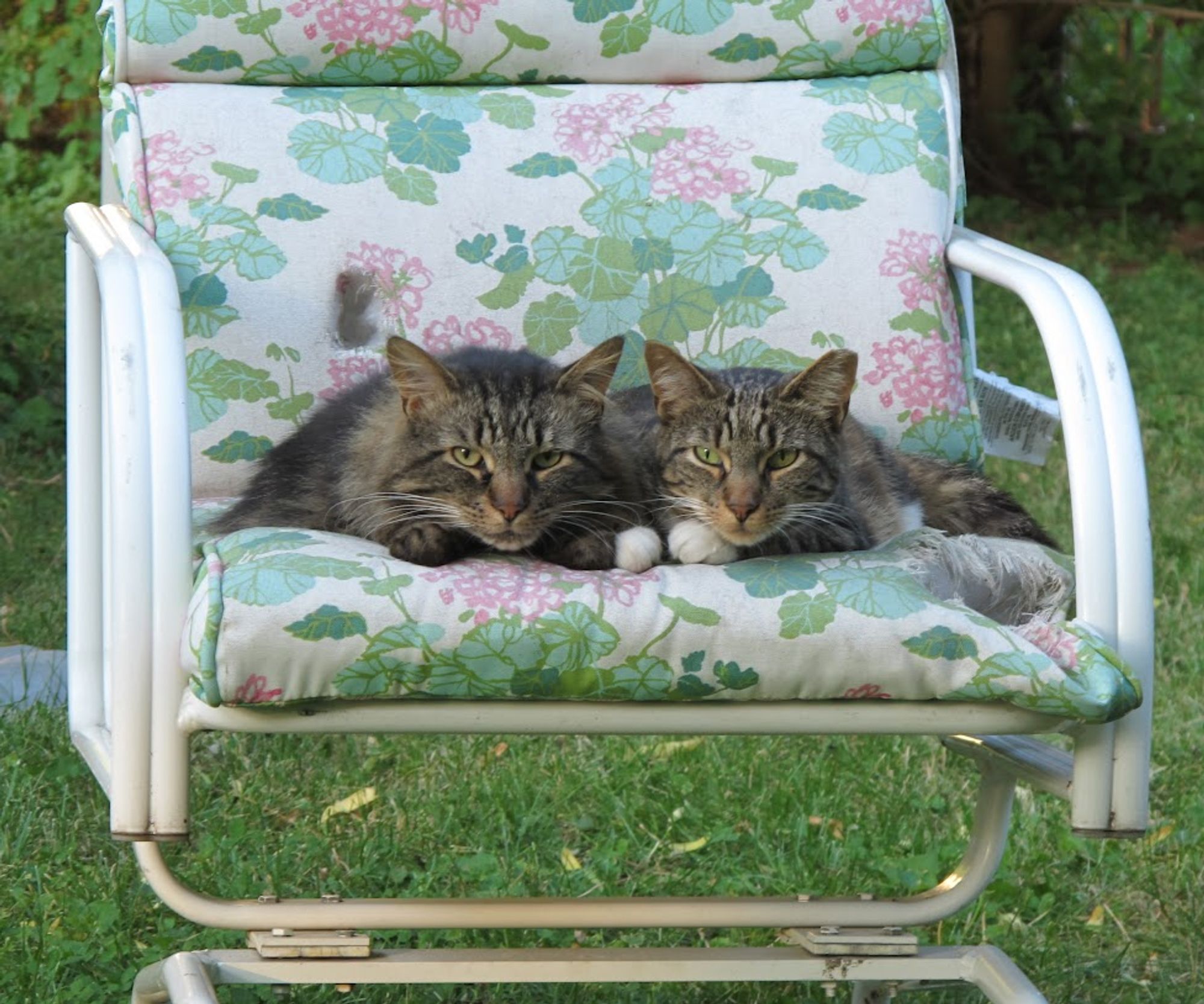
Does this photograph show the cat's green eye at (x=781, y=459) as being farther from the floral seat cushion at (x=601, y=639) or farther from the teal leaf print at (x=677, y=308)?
the teal leaf print at (x=677, y=308)

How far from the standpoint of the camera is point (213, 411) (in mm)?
2287

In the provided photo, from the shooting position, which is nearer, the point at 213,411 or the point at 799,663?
the point at 799,663

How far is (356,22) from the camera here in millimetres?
2488

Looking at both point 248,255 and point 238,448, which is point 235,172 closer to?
point 248,255

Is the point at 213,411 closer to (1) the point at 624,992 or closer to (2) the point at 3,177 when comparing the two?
(1) the point at 624,992

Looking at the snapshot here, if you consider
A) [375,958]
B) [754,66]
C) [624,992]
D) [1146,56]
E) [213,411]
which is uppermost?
[1146,56]

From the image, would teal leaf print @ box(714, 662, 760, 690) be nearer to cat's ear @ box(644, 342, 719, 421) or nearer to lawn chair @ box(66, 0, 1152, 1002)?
lawn chair @ box(66, 0, 1152, 1002)

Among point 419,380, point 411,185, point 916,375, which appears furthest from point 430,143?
point 916,375

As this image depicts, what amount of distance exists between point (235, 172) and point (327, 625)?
3.32ft

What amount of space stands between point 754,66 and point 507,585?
3.98 ft

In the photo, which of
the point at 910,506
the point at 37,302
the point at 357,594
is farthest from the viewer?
the point at 37,302

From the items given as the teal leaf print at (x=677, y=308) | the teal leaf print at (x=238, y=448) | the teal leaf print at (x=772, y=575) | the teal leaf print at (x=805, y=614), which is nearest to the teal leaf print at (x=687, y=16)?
the teal leaf print at (x=677, y=308)

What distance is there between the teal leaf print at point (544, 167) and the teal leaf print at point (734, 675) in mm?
1050

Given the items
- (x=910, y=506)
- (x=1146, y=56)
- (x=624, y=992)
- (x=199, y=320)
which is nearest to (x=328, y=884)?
(x=624, y=992)
